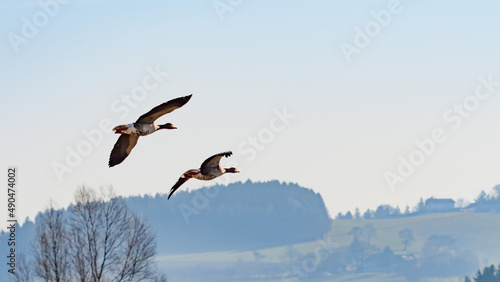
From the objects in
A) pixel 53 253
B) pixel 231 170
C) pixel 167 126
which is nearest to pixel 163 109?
pixel 167 126

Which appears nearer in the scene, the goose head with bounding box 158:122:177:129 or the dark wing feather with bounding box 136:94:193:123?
the dark wing feather with bounding box 136:94:193:123

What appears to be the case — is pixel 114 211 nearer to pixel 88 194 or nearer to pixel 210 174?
pixel 88 194

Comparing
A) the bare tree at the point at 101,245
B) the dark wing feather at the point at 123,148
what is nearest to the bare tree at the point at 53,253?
the bare tree at the point at 101,245

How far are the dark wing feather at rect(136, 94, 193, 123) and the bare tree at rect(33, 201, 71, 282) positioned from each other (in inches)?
1429

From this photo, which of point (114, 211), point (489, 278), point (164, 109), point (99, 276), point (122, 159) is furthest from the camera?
point (489, 278)

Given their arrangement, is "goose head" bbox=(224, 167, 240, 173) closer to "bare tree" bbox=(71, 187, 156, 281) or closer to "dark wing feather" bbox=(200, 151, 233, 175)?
"dark wing feather" bbox=(200, 151, 233, 175)

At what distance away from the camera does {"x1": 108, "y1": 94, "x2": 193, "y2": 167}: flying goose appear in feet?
77.4

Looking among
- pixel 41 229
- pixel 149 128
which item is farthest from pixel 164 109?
pixel 41 229

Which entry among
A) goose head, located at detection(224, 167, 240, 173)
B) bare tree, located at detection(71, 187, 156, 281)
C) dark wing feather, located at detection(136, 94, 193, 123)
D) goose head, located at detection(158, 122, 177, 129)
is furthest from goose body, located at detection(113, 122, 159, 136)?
bare tree, located at detection(71, 187, 156, 281)

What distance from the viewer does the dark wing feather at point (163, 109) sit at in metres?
23.3

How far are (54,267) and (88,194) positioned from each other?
20.4 feet

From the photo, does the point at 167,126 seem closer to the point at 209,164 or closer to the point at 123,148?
the point at 209,164

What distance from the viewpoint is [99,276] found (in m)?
58.8

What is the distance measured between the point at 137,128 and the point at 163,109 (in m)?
1.13
